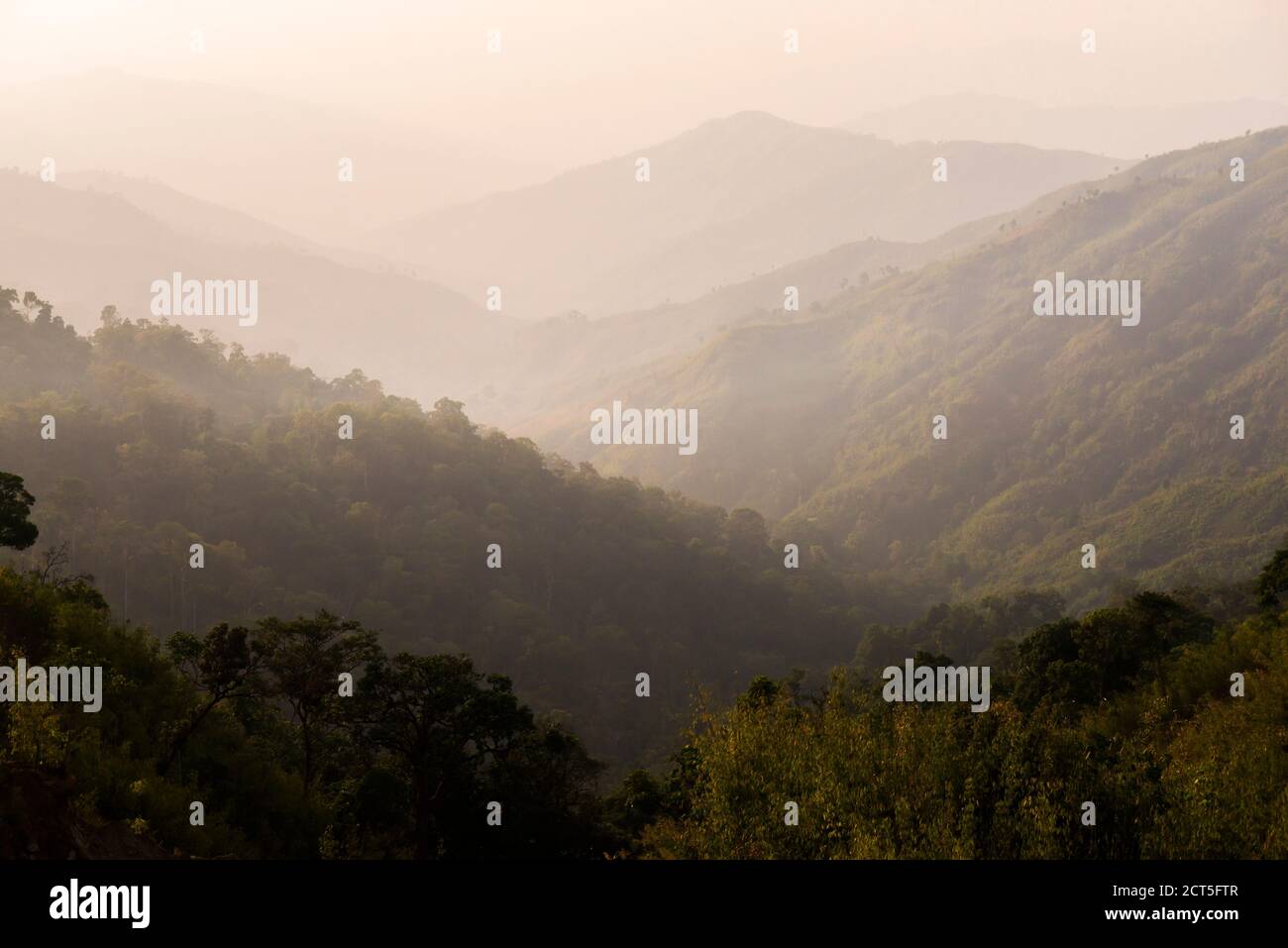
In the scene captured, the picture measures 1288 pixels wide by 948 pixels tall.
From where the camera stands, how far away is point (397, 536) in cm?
12812

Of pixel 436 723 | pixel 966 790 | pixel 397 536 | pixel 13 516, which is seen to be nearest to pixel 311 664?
pixel 436 723

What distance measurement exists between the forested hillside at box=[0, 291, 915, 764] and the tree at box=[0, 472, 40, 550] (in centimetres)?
5392

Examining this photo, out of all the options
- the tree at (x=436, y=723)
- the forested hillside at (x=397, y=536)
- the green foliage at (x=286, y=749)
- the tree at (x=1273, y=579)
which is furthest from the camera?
the forested hillside at (x=397, y=536)

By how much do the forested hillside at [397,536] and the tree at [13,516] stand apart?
53915mm

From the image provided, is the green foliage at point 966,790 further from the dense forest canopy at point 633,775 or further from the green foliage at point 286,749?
the green foliage at point 286,749

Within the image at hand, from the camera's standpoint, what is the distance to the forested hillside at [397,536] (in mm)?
101000

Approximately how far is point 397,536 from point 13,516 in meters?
88.4

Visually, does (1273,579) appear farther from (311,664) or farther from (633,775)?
(311,664)

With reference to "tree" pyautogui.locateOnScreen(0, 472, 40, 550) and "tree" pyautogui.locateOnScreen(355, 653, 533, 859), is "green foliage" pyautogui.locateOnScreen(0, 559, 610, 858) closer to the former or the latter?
"tree" pyautogui.locateOnScreen(355, 653, 533, 859)

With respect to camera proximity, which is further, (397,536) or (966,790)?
(397,536)

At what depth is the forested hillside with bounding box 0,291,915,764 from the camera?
3976 inches

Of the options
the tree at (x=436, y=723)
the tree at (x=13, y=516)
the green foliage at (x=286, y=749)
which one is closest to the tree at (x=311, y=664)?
the green foliage at (x=286, y=749)

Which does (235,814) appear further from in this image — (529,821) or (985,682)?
(985,682)

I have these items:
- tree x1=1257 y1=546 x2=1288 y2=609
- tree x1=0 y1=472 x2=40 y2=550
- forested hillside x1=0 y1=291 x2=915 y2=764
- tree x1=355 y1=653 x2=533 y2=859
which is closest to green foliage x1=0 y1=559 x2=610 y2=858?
tree x1=355 y1=653 x2=533 y2=859
